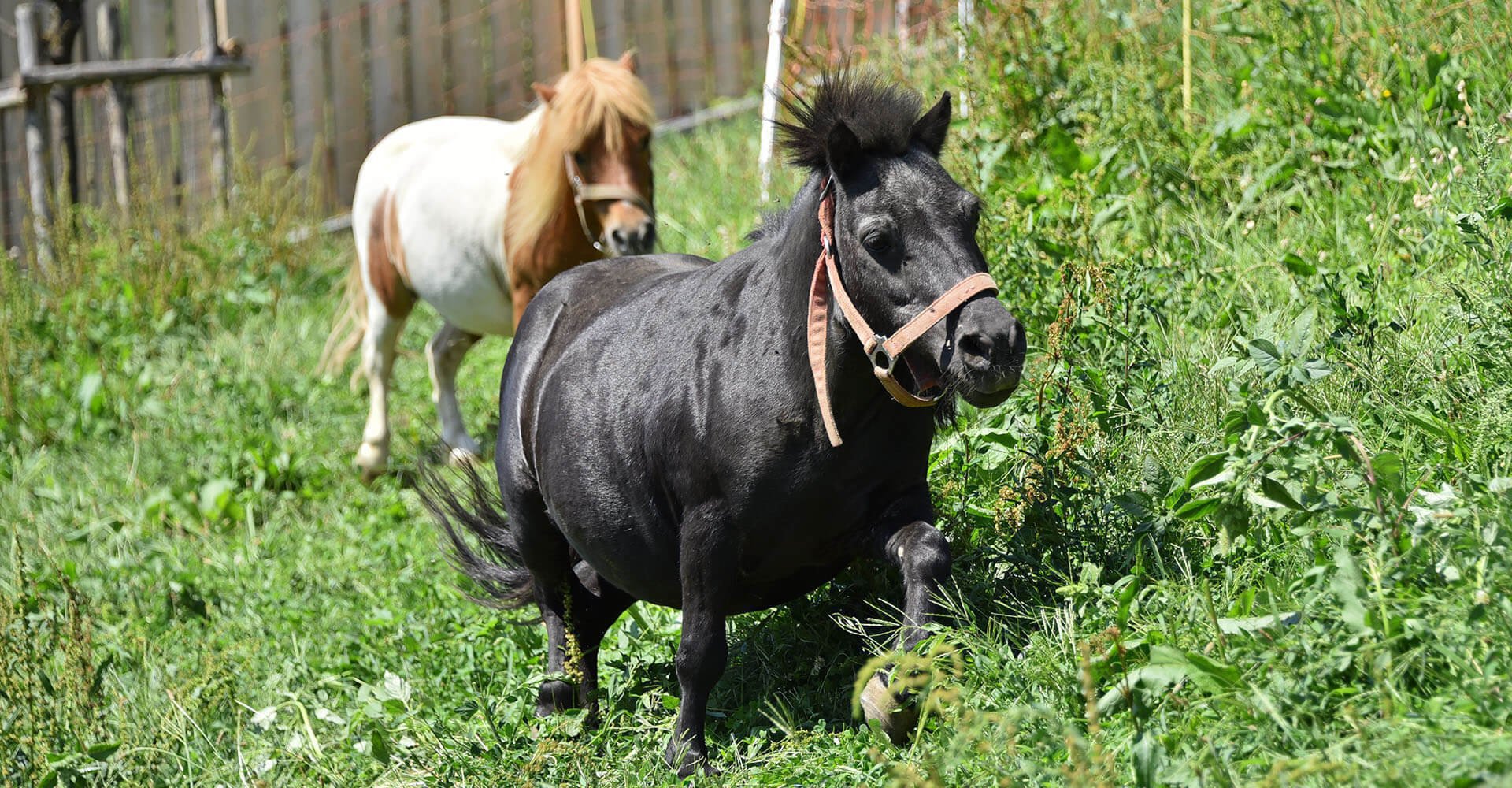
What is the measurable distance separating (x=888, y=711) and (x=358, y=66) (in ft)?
35.3

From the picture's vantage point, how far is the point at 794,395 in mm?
3588

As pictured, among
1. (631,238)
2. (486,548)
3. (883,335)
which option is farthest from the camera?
(631,238)

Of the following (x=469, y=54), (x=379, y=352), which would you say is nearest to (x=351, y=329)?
(x=379, y=352)

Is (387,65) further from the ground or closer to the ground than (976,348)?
closer to the ground

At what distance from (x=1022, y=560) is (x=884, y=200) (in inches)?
43.2

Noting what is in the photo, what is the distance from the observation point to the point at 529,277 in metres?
6.84

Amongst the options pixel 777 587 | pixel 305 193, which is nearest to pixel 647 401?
pixel 777 587

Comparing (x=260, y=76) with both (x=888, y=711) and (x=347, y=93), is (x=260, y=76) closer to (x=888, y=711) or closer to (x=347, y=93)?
(x=347, y=93)

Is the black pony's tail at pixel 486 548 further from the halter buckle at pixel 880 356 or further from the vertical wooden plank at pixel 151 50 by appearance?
the vertical wooden plank at pixel 151 50

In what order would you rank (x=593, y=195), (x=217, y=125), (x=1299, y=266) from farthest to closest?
(x=217, y=125) < (x=593, y=195) < (x=1299, y=266)

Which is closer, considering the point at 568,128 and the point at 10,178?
the point at 568,128

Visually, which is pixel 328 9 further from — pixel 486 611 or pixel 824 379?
pixel 824 379

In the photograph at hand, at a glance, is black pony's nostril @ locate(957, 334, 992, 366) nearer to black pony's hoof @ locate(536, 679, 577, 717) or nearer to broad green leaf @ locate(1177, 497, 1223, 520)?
broad green leaf @ locate(1177, 497, 1223, 520)

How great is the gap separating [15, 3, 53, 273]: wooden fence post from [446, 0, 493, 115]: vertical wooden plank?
339 cm
